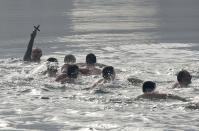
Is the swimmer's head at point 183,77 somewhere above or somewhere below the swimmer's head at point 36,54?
below

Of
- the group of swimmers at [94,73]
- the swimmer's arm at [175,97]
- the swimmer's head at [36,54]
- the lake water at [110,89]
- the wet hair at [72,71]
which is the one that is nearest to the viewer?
the lake water at [110,89]

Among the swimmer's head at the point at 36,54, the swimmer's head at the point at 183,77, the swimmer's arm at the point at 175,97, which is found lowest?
the swimmer's arm at the point at 175,97

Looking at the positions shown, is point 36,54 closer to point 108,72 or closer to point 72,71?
point 72,71

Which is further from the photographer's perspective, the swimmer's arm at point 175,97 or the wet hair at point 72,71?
the wet hair at point 72,71

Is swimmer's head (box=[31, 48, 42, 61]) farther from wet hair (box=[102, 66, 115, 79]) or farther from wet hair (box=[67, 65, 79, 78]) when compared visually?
wet hair (box=[102, 66, 115, 79])

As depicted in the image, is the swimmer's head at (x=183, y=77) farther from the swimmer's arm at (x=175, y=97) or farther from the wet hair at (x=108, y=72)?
the wet hair at (x=108, y=72)

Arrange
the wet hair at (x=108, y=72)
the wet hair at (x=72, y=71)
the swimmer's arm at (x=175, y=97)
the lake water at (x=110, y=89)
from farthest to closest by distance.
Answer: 1. the wet hair at (x=72, y=71)
2. the wet hair at (x=108, y=72)
3. the swimmer's arm at (x=175, y=97)
4. the lake water at (x=110, y=89)

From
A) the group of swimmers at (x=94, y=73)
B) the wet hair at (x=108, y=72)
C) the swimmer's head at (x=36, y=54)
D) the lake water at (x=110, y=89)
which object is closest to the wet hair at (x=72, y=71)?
the group of swimmers at (x=94, y=73)

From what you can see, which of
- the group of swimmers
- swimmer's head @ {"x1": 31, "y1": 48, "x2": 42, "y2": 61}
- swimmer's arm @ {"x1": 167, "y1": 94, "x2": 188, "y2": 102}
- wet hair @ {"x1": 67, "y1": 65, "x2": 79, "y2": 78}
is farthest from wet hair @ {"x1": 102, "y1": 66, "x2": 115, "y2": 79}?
swimmer's head @ {"x1": 31, "y1": 48, "x2": 42, "y2": 61}

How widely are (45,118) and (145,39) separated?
67.4ft

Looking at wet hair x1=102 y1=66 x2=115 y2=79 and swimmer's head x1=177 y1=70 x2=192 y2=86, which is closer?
swimmer's head x1=177 y1=70 x2=192 y2=86

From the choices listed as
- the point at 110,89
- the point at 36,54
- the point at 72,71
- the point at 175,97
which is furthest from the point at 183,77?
the point at 36,54

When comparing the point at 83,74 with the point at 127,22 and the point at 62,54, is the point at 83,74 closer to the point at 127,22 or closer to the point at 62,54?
the point at 62,54

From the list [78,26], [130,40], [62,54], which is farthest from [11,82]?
[78,26]
